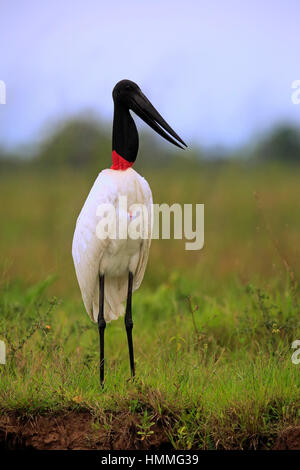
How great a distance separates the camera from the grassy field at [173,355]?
12.4ft

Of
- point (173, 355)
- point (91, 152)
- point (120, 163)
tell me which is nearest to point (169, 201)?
point (91, 152)

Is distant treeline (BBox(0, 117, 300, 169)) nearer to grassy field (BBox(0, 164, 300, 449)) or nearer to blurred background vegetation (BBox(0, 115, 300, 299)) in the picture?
blurred background vegetation (BBox(0, 115, 300, 299))

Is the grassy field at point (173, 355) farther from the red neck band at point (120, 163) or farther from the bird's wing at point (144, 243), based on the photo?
the red neck band at point (120, 163)

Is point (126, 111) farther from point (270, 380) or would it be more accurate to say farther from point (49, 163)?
point (49, 163)

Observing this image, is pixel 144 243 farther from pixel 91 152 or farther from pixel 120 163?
pixel 91 152

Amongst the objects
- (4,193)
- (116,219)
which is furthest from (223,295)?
(4,193)

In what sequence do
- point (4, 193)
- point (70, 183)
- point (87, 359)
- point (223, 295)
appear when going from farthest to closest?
point (4, 193) < point (70, 183) < point (223, 295) < point (87, 359)

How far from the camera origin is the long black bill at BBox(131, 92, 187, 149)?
430 cm

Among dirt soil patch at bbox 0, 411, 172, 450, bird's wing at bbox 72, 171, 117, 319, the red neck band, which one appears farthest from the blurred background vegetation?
dirt soil patch at bbox 0, 411, 172, 450

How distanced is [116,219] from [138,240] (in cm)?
25

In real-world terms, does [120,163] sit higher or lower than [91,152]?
lower

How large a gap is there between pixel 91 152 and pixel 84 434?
31.3 ft

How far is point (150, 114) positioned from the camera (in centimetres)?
433

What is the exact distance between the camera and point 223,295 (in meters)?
6.61
